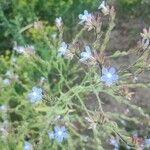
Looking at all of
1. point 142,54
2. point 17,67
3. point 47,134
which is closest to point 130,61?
point 17,67

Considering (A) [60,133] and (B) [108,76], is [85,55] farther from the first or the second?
(A) [60,133]

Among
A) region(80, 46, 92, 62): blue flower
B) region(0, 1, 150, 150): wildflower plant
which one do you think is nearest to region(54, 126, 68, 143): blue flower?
region(0, 1, 150, 150): wildflower plant

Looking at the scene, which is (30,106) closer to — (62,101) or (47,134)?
(47,134)

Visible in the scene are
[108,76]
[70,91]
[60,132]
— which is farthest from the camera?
[60,132]

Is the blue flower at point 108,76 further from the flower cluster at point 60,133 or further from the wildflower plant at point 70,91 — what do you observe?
the flower cluster at point 60,133

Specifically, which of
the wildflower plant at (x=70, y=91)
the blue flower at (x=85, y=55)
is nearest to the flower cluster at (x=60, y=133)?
the wildflower plant at (x=70, y=91)

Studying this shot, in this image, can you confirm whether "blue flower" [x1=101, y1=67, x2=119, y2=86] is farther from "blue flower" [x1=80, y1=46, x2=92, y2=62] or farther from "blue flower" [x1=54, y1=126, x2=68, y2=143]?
"blue flower" [x1=54, y1=126, x2=68, y2=143]

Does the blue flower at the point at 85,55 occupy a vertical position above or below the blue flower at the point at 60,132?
above

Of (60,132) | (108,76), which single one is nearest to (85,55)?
(108,76)

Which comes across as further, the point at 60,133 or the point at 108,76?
the point at 60,133
